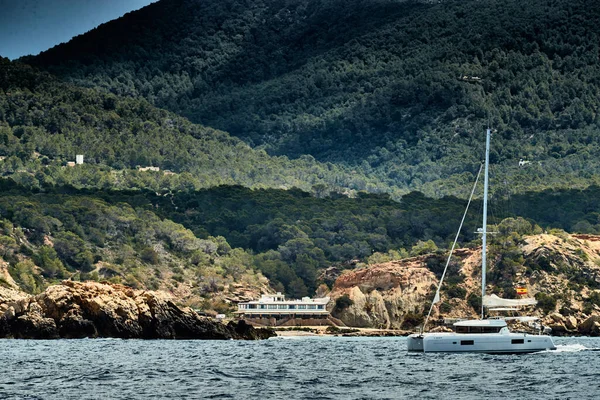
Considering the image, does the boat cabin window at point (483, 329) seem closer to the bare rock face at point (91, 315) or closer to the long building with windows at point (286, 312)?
the bare rock face at point (91, 315)

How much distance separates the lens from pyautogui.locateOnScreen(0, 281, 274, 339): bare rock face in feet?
345

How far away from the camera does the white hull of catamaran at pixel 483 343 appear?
3093 inches

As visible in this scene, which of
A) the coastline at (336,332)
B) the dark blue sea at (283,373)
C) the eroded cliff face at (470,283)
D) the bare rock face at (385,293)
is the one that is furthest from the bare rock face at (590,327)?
the dark blue sea at (283,373)

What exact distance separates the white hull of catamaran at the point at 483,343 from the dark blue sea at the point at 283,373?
21.9 inches

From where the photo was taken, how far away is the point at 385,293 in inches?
5758

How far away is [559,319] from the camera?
Answer: 12675cm

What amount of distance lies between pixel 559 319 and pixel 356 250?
68.8 metres

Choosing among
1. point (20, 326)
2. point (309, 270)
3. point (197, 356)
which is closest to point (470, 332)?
point (197, 356)

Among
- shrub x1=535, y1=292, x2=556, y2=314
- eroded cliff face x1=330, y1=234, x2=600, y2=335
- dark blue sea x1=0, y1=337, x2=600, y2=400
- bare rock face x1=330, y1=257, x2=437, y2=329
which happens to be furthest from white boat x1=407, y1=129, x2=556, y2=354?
bare rock face x1=330, y1=257, x2=437, y2=329

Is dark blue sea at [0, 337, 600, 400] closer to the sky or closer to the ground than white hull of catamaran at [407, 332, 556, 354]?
closer to the ground

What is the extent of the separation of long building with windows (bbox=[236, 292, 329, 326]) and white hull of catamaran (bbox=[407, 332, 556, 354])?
64883 mm

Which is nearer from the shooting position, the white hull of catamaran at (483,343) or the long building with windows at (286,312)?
the white hull of catamaran at (483,343)

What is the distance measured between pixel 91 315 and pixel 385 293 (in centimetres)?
4818

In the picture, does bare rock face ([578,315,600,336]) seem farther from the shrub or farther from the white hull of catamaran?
the white hull of catamaran
